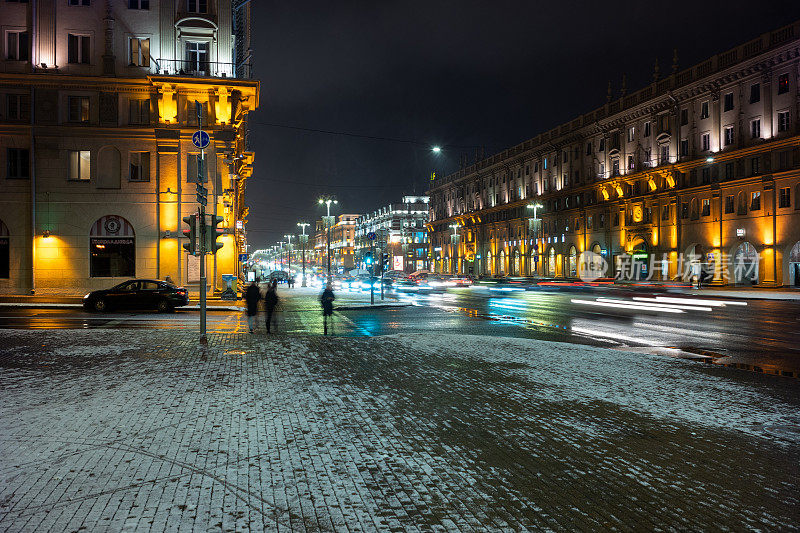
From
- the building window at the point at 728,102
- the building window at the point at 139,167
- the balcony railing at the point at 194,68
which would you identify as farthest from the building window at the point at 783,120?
the building window at the point at 139,167

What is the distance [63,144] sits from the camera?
34062mm

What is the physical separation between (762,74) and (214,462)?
56888 millimetres

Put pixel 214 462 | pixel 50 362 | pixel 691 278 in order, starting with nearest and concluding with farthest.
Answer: pixel 214 462, pixel 50 362, pixel 691 278

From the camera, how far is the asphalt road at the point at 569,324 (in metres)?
14.8

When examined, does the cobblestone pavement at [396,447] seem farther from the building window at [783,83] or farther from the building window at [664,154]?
the building window at [664,154]

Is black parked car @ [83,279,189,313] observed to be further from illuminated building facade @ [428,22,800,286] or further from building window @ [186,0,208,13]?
illuminated building facade @ [428,22,800,286]

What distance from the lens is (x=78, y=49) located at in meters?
34.6

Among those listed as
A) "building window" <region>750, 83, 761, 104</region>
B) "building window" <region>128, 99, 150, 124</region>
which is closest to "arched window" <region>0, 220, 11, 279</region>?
"building window" <region>128, 99, 150, 124</region>

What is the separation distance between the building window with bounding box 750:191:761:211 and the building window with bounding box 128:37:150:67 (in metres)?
49.8

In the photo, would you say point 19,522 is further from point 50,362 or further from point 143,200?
point 143,200

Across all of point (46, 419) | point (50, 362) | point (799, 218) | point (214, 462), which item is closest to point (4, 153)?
point (50, 362)

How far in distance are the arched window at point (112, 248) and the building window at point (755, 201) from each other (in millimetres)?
50296

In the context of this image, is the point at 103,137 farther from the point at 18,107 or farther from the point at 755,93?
the point at 755,93

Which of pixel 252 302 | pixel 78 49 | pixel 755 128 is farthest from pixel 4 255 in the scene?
pixel 755 128
